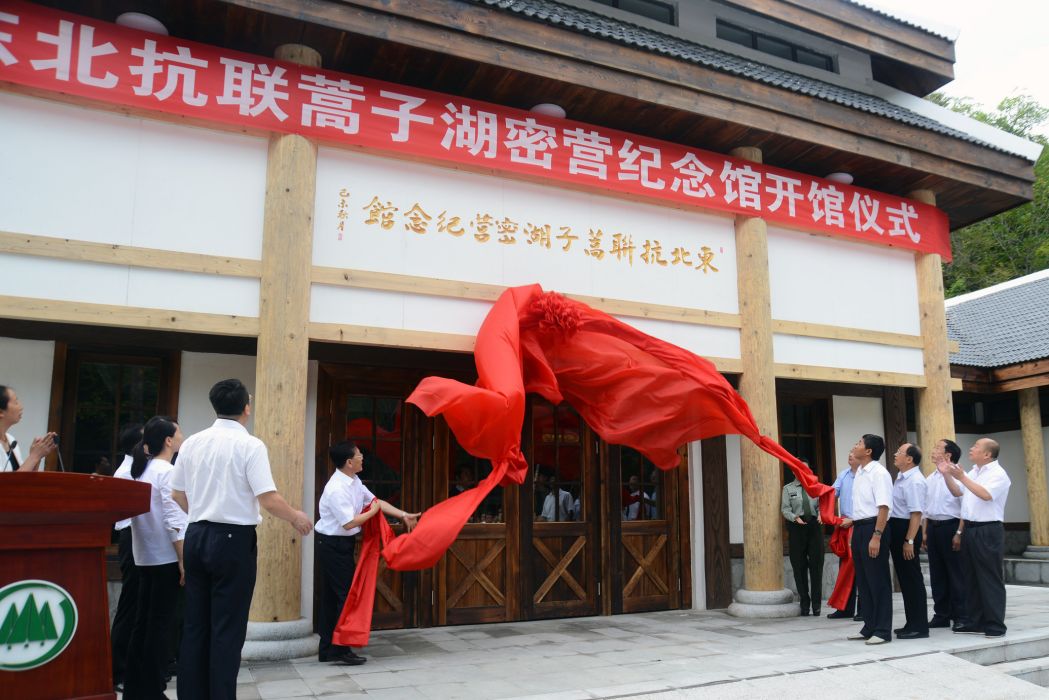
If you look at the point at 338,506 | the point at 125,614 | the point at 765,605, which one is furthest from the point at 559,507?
the point at 125,614

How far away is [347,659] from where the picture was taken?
6.02 metres

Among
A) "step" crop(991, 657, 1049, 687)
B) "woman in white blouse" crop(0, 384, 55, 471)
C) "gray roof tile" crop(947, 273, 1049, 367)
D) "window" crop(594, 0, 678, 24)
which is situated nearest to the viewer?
"woman in white blouse" crop(0, 384, 55, 471)

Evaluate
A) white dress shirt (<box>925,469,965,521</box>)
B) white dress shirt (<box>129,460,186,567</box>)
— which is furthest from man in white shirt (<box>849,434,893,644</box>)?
white dress shirt (<box>129,460,186,567</box>)

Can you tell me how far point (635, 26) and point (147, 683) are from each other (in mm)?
7969

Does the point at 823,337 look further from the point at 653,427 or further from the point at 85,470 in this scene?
the point at 85,470

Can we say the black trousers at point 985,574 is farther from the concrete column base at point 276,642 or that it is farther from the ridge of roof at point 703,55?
the concrete column base at point 276,642

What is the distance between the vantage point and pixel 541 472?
27.5ft

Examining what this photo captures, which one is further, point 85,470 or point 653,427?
point 653,427

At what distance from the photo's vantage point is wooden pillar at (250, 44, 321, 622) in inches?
241

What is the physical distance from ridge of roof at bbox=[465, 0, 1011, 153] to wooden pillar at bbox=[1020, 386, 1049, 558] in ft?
17.0

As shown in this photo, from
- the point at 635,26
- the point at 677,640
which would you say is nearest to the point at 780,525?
the point at 677,640

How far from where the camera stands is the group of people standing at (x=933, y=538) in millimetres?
6891

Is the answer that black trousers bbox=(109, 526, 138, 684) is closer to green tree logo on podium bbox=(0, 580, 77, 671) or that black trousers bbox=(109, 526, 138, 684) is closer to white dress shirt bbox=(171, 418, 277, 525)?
white dress shirt bbox=(171, 418, 277, 525)

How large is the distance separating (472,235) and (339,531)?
9.00 ft
